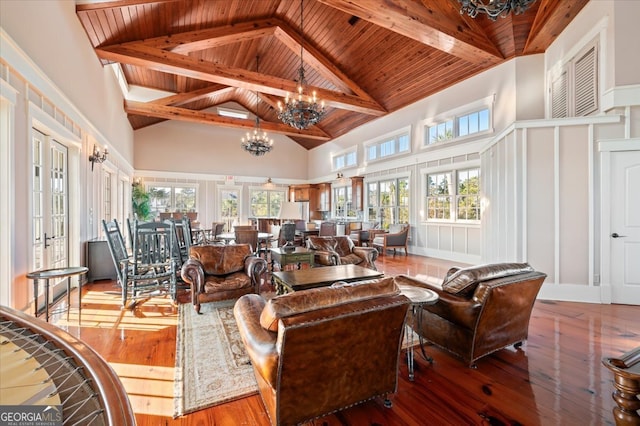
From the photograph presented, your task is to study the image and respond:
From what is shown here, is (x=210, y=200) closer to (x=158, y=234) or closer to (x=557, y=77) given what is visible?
(x=158, y=234)

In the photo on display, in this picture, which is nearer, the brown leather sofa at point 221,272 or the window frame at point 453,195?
the brown leather sofa at point 221,272

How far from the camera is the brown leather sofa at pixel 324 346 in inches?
55.3

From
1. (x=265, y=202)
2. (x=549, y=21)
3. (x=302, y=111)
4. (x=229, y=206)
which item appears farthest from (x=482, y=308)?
(x=265, y=202)

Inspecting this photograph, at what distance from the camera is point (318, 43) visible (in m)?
6.94

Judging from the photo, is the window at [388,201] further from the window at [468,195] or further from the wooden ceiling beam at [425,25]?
the wooden ceiling beam at [425,25]

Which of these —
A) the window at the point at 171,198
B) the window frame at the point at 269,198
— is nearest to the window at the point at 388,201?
the window frame at the point at 269,198

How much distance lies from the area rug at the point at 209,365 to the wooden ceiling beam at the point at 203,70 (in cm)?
487

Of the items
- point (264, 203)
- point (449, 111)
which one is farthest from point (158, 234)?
point (264, 203)

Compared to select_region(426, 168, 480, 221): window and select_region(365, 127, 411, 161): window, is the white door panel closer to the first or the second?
select_region(426, 168, 480, 221): window

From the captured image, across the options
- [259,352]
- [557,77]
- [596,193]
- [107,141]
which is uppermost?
[557,77]

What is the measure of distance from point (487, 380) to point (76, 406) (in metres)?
2.45

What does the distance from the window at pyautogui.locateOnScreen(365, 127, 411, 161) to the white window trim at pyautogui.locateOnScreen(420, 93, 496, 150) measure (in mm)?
548

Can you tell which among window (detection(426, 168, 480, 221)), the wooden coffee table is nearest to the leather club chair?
window (detection(426, 168, 480, 221))

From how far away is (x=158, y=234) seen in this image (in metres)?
4.11
